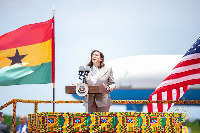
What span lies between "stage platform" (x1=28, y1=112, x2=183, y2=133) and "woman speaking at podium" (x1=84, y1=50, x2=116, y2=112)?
Result: 937mm

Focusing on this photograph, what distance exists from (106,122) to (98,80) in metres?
1.22

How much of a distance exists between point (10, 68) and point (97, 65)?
371 centimetres

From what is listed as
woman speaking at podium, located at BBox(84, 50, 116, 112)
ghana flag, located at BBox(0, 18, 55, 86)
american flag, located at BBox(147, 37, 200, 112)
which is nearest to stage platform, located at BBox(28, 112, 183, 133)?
woman speaking at podium, located at BBox(84, 50, 116, 112)

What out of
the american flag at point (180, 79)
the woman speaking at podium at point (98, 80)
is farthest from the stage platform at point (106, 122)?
the american flag at point (180, 79)

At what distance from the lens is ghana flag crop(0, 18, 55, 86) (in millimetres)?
8586

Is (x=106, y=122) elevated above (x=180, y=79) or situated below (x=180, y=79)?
below

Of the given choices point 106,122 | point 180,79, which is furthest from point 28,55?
point 106,122

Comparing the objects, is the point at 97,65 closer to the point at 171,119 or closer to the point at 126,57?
the point at 171,119

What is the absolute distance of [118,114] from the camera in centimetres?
457

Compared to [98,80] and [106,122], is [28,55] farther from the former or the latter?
[106,122]

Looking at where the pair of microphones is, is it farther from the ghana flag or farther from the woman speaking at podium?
the ghana flag

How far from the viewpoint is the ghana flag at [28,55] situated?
8586 mm

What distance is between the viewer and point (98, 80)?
570cm

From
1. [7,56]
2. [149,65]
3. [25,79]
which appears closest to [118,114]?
[25,79]
